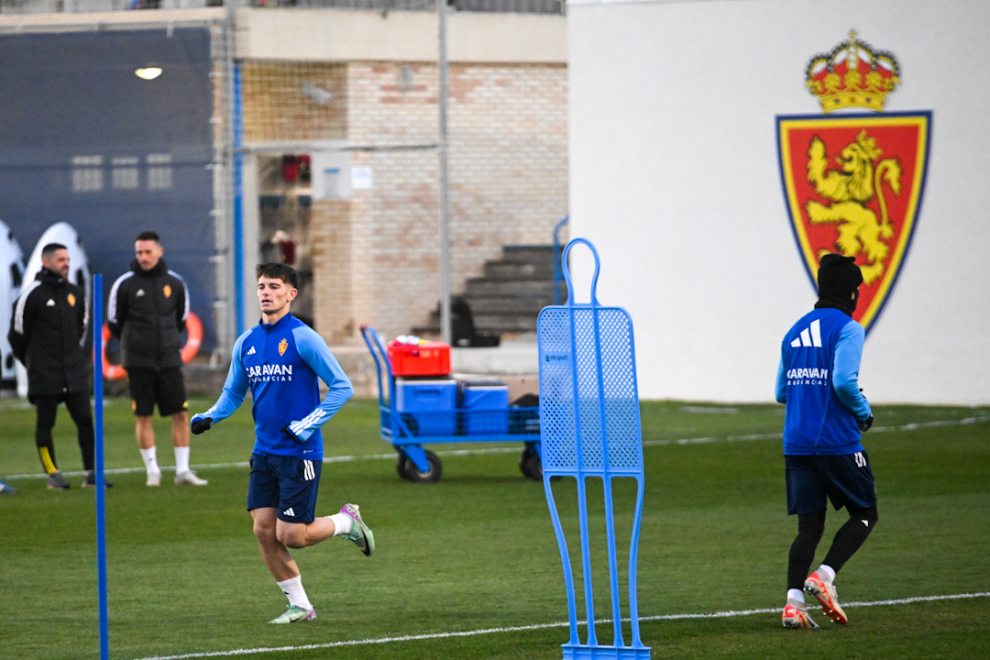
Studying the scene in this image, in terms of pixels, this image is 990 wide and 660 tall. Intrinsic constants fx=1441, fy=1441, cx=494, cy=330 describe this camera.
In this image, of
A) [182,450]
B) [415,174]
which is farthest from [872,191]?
[182,450]

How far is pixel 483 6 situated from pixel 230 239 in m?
5.60

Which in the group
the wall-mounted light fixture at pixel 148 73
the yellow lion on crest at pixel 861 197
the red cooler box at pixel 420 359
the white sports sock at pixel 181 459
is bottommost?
the white sports sock at pixel 181 459

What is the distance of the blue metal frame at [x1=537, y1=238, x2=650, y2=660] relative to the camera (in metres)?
5.39

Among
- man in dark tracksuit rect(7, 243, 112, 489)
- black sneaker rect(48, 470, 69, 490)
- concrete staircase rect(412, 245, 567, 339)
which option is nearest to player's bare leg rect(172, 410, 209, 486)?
man in dark tracksuit rect(7, 243, 112, 489)

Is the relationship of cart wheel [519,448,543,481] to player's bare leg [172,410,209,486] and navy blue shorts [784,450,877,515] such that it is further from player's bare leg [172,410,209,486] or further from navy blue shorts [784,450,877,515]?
navy blue shorts [784,450,877,515]

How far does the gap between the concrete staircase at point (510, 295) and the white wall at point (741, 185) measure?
3.16 meters

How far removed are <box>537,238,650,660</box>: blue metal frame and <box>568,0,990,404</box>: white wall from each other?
44.5ft

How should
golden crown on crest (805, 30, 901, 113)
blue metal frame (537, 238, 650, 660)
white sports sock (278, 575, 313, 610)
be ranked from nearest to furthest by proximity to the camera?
1. blue metal frame (537, 238, 650, 660)
2. white sports sock (278, 575, 313, 610)
3. golden crown on crest (805, 30, 901, 113)

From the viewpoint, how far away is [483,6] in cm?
2289

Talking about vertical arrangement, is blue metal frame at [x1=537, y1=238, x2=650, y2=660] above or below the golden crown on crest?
below

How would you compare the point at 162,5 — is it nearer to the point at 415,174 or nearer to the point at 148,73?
the point at 148,73

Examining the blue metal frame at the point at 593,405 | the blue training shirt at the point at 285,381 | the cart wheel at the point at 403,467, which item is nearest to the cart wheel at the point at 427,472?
the cart wheel at the point at 403,467

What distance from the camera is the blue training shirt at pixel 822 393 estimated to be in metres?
6.45

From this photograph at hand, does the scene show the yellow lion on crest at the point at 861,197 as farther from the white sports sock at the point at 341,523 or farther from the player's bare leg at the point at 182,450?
the white sports sock at the point at 341,523
